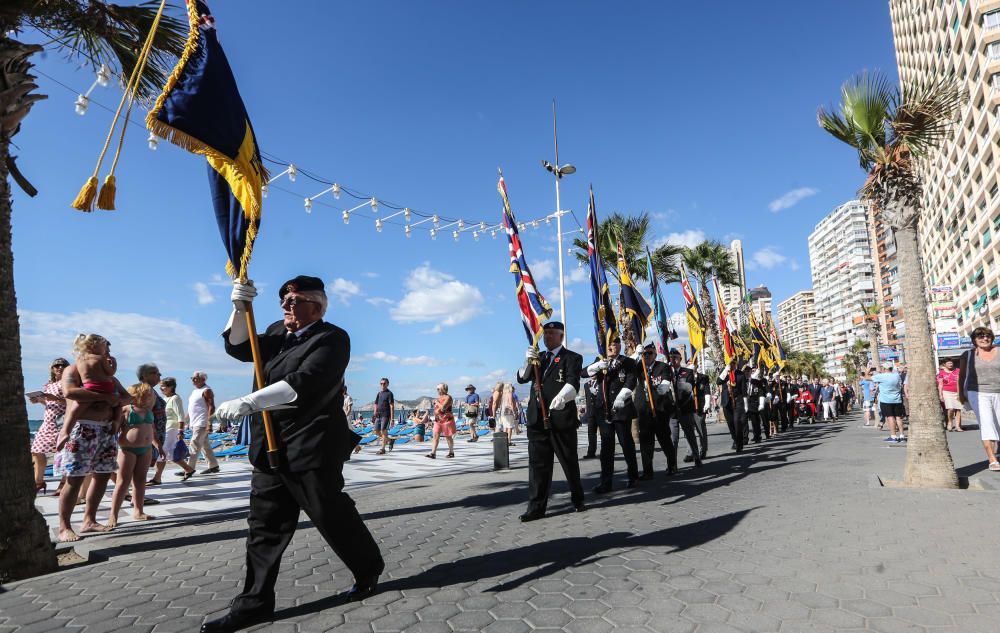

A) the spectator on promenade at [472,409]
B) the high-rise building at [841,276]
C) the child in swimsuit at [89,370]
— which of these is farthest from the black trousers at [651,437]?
the high-rise building at [841,276]

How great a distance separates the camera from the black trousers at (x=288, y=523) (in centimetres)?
315

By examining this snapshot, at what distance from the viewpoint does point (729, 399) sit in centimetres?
1245

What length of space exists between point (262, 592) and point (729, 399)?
11334 mm

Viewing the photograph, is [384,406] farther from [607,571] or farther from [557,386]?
[607,571]

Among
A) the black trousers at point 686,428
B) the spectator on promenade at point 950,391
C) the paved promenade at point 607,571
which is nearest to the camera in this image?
the paved promenade at point 607,571

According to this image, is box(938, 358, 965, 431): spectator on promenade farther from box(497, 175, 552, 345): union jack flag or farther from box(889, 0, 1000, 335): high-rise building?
box(889, 0, 1000, 335): high-rise building

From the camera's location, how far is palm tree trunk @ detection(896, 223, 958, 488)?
21.5ft

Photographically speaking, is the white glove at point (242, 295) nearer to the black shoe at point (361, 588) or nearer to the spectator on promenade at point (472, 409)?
the black shoe at point (361, 588)

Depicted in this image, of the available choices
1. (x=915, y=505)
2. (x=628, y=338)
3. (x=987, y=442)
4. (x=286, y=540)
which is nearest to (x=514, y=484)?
(x=915, y=505)

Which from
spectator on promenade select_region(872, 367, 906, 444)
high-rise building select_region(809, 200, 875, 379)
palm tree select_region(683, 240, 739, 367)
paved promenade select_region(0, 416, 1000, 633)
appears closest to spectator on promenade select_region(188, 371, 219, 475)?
paved promenade select_region(0, 416, 1000, 633)

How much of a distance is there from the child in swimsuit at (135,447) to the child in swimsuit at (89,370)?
2.26 ft

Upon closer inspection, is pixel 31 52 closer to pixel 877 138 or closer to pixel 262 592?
pixel 262 592

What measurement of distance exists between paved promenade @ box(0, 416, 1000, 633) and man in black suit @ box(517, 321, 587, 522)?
0.99ft

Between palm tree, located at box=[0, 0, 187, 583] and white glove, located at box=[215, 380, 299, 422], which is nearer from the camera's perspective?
white glove, located at box=[215, 380, 299, 422]
